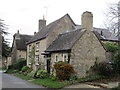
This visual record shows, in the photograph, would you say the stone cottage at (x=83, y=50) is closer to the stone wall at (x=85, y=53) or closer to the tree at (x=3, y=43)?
the stone wall at (x=85, y=53)

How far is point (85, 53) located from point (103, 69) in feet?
9.38

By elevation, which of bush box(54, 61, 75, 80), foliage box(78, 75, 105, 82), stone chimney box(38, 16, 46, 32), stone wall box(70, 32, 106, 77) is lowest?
foliage box(78, 75, 105, 82)

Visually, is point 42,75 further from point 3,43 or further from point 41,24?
point 41,24

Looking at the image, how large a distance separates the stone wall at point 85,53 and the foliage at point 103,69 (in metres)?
0.70

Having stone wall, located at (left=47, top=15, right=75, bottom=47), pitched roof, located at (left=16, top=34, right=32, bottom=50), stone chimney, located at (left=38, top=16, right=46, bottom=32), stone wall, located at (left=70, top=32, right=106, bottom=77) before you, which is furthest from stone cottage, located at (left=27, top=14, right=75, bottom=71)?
pitched roof, located at (left=16, top=34, right=32, bottom=50)

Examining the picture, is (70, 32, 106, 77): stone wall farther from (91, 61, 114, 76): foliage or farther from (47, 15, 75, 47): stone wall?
(47, 15, 75, 47): stone wall

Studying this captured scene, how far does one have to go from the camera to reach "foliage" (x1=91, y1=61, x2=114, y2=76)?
79.7ft

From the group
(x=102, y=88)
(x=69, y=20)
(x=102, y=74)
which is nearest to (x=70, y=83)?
(x=102, y=88)

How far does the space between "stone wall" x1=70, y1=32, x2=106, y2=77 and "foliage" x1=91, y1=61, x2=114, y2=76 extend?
2.30 ft

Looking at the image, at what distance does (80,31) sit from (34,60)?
13246mm

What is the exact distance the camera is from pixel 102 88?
17266 millimetres

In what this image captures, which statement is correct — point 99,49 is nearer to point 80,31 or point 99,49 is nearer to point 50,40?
point 80,31

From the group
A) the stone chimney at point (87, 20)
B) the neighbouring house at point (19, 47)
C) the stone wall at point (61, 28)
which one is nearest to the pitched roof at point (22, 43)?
the neighbouring house at point (19, 47)

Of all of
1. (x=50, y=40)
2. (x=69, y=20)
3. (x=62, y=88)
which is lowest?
(x=62, y=88)
